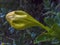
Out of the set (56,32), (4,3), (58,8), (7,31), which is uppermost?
(56,32)

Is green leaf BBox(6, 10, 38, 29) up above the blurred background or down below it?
above

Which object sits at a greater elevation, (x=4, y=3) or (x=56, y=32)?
(x=56, y=32)

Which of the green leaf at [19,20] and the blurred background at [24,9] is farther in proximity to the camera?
the blurred background at [24,9]

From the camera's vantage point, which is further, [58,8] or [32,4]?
[32,4]

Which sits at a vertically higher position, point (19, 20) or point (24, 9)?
point (19, 20)

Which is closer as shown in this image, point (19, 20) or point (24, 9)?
point (19, 20)

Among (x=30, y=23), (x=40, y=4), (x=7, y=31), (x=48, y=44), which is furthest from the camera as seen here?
(x=7, y=31)

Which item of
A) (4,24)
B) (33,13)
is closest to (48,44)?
(33,13)

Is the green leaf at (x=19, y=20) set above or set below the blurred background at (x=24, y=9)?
above

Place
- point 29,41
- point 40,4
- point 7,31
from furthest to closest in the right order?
point 7,31
point 40,4
point 29,41

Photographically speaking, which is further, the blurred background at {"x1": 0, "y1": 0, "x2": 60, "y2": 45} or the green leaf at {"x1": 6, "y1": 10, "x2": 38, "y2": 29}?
the blurred background at {"x1": 0, "y1": 0, "x2": 60, "y2": 45}

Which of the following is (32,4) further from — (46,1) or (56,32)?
(56,32)
